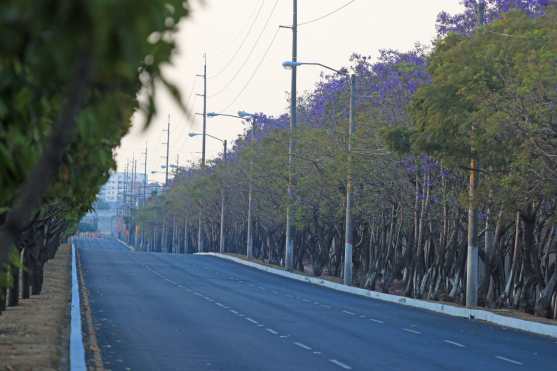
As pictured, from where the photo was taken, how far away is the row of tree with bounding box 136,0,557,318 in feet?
98.5

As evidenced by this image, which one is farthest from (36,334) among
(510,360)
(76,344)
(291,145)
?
(291,145)

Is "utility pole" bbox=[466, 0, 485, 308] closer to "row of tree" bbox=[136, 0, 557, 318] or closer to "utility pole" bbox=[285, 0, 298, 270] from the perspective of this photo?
"row of tree" bbox=[136, 0, 557, 318]

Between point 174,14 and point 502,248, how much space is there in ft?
134

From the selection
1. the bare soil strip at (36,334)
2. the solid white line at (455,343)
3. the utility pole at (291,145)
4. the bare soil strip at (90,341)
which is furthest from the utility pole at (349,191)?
the solid white line at (455,343)

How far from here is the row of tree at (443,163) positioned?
3003 centimetres

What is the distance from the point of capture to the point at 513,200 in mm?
33062

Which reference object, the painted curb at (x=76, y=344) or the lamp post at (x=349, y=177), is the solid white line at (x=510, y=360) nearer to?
the painted curb at (x=76, y=344)

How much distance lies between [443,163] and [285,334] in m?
11.9

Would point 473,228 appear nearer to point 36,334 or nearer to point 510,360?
point 510,360

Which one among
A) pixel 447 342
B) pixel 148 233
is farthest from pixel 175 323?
pixel 148 233

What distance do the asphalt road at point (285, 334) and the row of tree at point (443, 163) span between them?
413 cm

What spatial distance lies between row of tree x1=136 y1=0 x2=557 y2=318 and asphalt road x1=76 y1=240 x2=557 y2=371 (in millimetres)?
4126

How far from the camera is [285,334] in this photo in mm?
25859

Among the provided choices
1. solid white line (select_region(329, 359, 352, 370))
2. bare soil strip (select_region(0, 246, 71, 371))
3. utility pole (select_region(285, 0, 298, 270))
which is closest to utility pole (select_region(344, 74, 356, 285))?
utility pole (select_region(285, 0, 298, 270))
